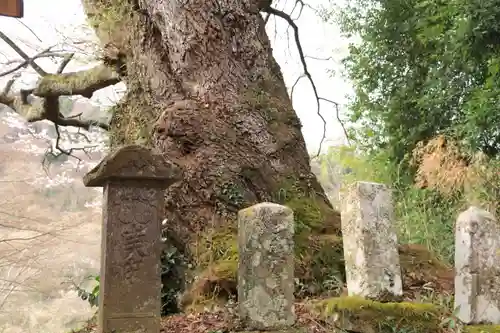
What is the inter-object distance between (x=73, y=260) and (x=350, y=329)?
9339 mm

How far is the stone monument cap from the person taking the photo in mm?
3285

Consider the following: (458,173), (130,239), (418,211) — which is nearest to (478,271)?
(130,239)

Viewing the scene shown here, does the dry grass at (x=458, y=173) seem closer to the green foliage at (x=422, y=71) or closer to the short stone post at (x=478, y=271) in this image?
the green foliage at (x=422, y=71)

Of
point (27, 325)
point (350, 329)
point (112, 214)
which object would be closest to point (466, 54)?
point (350, 329)

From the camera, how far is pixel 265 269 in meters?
3.36

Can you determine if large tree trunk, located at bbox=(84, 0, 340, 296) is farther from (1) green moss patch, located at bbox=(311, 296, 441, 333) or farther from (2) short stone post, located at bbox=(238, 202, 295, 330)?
(1) green moss patch, located at bbox=(311, 296, 441, 333)

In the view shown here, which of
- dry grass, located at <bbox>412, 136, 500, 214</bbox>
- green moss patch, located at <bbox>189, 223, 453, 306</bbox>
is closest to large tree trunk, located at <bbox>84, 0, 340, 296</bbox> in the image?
green moss patch, located at <bbox>189, 223, 453, 306</bbox>

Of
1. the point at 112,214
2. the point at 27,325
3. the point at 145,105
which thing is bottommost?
the point at 27,325

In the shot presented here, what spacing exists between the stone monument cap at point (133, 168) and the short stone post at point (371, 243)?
107cm

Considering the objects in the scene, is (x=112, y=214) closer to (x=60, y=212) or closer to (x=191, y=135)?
(x=191, y=135)

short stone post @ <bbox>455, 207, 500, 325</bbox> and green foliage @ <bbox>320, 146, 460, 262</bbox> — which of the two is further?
green foliage @ <bbox>320, 146, 460, 262</bbox>

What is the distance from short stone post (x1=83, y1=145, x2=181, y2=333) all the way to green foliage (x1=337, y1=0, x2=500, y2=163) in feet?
14.2

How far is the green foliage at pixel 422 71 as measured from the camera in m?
6.46

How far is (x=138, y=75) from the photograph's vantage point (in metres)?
5.79
